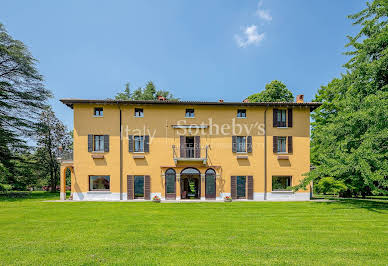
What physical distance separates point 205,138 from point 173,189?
16.4 feet

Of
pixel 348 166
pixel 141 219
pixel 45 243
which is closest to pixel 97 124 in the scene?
pixel 141 219

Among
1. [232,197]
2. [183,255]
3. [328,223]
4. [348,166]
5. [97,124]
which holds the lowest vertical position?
[232,197]

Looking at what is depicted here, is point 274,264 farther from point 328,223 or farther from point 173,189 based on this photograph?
point 173,189

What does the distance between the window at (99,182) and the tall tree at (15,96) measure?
33.6 feet

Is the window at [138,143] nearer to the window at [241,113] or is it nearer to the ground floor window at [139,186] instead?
the ground floor window at [139,186]

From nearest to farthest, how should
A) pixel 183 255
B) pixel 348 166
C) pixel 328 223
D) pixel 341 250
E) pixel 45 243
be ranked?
1. pixel 183 255
2. pixel 341 250
3. pixel 45 243
4. pixel 328 223
5. pixel 348 166

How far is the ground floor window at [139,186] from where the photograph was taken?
1688 centimetres

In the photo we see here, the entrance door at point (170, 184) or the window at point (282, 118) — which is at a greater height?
the window at point (282, 118)

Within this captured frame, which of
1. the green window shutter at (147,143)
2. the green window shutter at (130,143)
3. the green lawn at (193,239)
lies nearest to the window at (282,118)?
the green lawn at (193,239)

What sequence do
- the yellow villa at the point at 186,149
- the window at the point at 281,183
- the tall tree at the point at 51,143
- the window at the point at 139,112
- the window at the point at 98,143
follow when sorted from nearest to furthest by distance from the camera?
the yellow villa at the point at 186,149, the window at the point at 98,143, the window at the point at 139,112, the window at the point at 281,183, the tall tree at the point at 51,143

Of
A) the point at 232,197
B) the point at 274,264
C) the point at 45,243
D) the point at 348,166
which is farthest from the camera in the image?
the point at 232,197

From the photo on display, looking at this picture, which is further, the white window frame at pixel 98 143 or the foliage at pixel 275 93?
the foliage at pixel 275 93

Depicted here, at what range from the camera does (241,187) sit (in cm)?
1712

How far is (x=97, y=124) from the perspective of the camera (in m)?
17.0
